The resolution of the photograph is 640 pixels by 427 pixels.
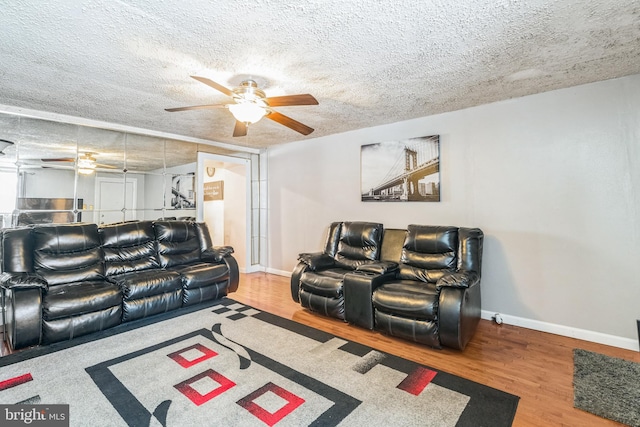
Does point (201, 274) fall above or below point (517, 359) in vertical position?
above

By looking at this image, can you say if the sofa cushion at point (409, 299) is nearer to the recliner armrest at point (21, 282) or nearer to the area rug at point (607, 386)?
the area rug at point (607, 386)

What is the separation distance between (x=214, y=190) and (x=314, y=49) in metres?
5.00

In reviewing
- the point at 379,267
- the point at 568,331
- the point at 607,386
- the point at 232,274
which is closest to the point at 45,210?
the point at 232,274

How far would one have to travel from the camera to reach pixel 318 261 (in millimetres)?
3795

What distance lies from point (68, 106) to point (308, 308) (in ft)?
12.2

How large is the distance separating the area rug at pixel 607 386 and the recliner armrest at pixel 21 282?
438 cm

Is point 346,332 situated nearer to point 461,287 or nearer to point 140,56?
point 461,287

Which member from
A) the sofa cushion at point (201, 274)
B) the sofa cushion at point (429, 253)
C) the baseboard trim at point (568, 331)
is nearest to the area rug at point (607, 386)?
the baseboard trim at point (568, 331)

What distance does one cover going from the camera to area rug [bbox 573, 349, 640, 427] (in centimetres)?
186

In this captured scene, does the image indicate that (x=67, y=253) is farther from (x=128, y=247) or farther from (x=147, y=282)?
(x=147, y=282)

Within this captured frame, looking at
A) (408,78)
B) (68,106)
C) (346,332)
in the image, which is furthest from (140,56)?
(346,332)

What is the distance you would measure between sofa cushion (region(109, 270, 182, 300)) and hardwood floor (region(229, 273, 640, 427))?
126 cm

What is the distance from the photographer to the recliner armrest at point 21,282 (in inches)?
102

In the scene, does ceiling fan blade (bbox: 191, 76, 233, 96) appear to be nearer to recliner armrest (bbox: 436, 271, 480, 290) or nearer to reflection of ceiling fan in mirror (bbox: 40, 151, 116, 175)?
recliner armrest (bbox: 436, 271, 480, 290)
